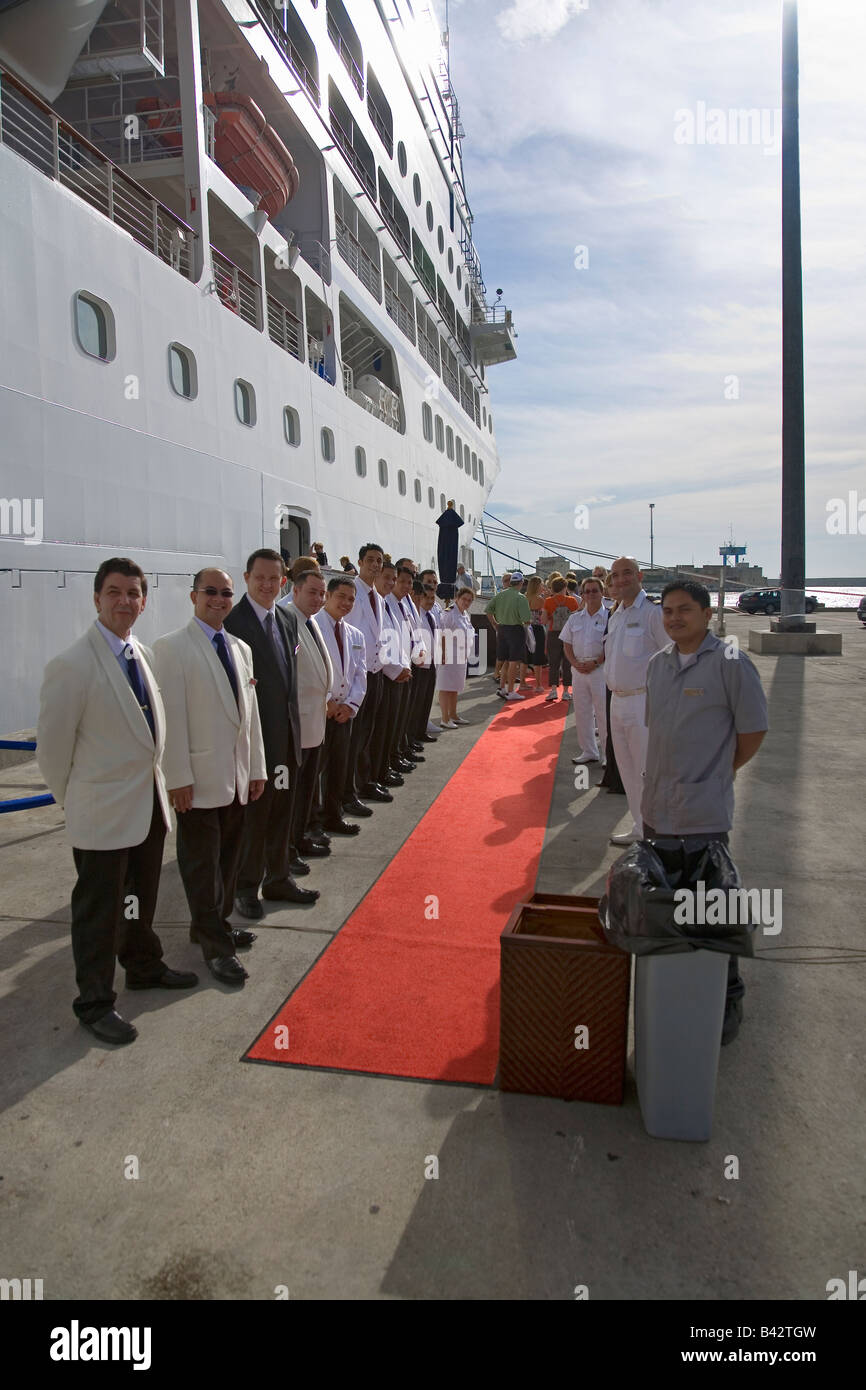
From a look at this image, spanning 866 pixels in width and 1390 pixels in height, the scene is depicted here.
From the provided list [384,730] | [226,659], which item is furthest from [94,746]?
[384,730]

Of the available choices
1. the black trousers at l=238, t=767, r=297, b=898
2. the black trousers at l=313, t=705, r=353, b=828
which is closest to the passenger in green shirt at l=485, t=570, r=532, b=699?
the black trousers at l=313, t=705, r=353, b=828

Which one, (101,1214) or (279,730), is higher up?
(279,730)

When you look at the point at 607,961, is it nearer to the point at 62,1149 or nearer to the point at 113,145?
the point at 62,1149

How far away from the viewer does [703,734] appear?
3.15m

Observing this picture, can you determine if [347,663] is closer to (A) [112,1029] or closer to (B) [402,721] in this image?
(B) [402,721]

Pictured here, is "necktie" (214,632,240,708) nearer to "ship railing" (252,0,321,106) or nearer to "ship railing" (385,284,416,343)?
"ship railing" (252,0,321,106)

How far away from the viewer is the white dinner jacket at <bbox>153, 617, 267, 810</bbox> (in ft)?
12.1

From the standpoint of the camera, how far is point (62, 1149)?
2617mm

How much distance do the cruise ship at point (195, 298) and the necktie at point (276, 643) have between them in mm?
3931

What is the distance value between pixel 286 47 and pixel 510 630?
12.0 meters

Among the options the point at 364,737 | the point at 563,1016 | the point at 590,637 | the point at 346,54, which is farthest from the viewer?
the point at 346,54

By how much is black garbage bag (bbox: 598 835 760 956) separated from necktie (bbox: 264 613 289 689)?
2.39 m

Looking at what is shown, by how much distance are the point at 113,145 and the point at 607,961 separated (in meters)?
15.1
